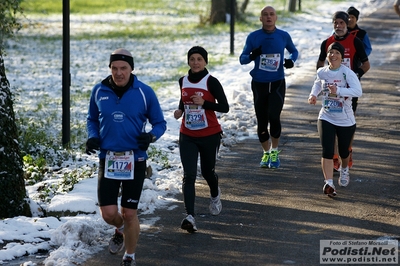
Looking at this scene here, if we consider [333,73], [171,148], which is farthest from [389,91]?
[333,73]

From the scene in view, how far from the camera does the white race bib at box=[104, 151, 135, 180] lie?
6812 mm

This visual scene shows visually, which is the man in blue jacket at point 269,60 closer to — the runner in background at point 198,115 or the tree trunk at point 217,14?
the runner in background at point 198,115

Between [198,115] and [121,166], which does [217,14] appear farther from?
[121,166]

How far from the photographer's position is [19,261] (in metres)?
7.25

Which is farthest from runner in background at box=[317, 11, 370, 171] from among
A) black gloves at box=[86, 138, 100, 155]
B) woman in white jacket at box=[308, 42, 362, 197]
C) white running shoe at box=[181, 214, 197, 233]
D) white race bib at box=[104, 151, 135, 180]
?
black gloves at box=[86, 138, 100, 155]

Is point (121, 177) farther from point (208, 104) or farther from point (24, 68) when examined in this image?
point (24, 68)

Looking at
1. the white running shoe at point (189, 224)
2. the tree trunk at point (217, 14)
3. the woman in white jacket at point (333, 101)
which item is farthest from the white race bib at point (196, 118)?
the tree trunk at point (217, 14)

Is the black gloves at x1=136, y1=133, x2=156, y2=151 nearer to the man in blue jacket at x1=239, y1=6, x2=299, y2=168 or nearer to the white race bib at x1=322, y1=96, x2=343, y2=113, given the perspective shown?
the white race bib at x1=322, y1=96, x2=343, y2=113

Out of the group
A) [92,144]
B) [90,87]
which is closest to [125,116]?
[92,144]

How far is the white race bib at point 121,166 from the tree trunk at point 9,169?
2046mm

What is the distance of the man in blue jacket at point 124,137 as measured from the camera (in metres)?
6.81

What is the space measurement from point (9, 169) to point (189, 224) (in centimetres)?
204

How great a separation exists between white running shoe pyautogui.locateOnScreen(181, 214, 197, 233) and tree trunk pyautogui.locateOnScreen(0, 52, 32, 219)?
1821 millimetres

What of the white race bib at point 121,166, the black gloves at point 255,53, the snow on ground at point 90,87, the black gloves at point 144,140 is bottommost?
the snow on ground at point 90,87
